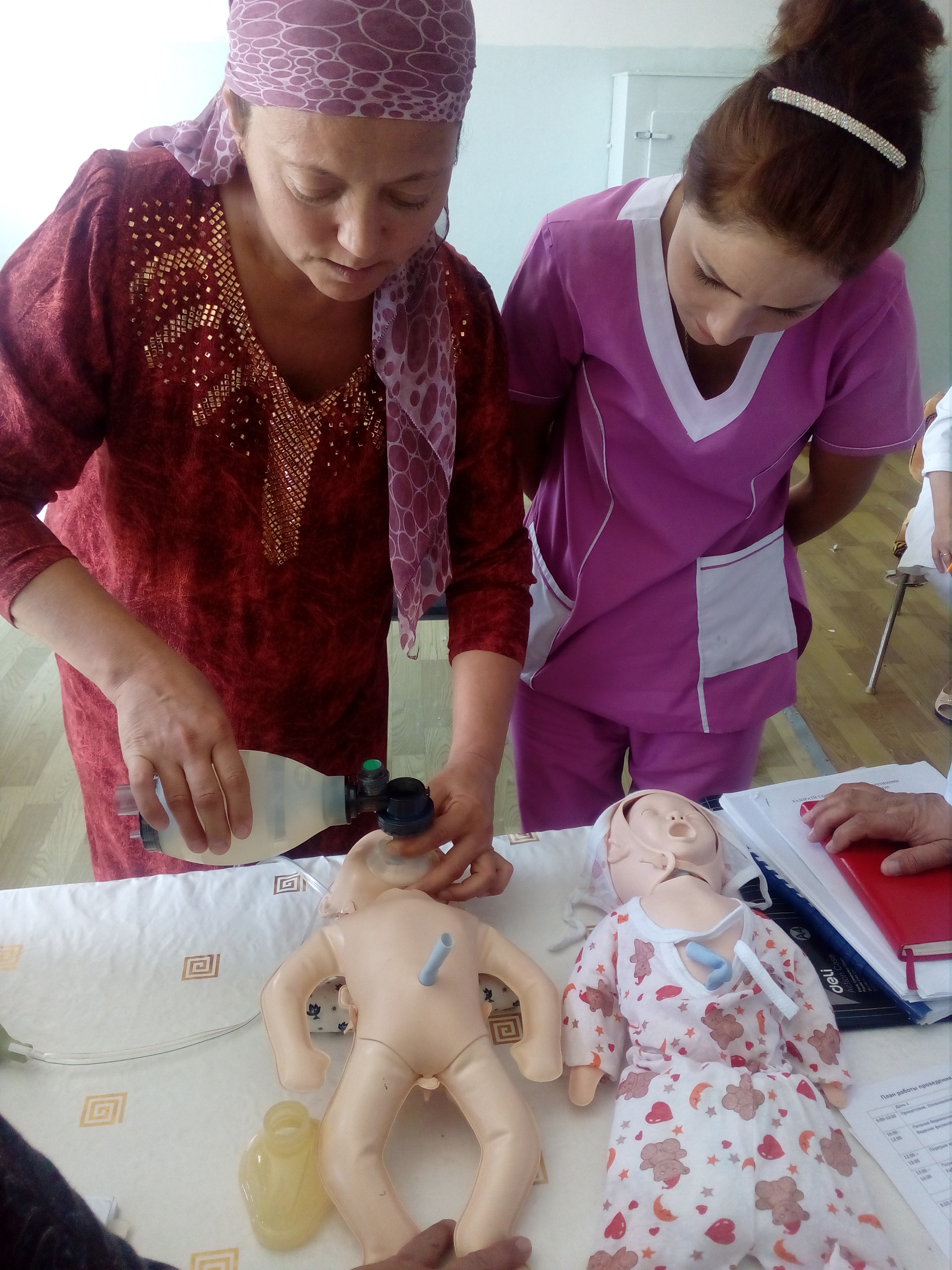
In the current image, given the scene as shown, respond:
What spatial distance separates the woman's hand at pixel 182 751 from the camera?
0.85 m

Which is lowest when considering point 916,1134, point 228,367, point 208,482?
point 916,1134

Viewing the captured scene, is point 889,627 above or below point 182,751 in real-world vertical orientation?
below

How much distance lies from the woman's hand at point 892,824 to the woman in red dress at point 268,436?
1.32 ft

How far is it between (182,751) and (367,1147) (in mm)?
372

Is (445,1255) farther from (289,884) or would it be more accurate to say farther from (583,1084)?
(289,884)

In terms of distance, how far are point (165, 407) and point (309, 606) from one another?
10.9 inches

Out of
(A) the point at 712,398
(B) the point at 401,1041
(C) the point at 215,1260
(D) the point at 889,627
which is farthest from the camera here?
(D) the point at 889,627

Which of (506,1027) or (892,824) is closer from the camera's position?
(506,1027)

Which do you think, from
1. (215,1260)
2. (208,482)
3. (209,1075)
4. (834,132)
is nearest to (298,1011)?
(209,1075)

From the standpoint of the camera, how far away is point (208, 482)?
3.32 feet

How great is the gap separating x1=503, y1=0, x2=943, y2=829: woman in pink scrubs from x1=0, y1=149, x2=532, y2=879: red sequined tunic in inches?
6.5

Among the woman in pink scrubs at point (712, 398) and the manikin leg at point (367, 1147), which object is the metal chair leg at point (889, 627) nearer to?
the woman in pink scrubs at point (712, 398)

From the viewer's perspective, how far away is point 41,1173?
19.3 inches

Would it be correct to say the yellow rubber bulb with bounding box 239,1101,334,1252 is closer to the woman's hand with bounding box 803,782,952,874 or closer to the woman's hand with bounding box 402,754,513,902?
the woman's hand with bounding box 402,754,513,902
